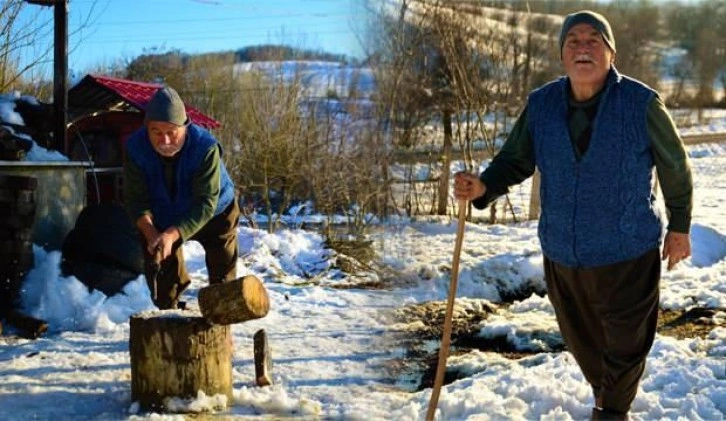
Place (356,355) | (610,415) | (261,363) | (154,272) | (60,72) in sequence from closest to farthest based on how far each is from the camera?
1. (610,415)
2. (261,363)
3. (154,272)
4. (356,355)
5. (60,72)

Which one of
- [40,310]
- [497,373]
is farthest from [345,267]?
[497,373]

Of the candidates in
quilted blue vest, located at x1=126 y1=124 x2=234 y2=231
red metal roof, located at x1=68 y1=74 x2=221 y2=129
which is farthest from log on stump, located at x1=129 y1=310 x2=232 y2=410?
red metal roof, located at x1=68 y1=74 x2=221 y2=129

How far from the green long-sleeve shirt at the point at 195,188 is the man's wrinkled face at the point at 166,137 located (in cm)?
6

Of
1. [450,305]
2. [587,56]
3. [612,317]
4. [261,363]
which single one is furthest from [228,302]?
[587,56]

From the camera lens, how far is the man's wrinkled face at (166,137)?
3601 mm

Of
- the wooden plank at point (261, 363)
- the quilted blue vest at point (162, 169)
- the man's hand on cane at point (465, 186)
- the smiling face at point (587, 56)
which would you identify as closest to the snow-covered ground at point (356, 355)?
the wooden plank at point (261, 363)

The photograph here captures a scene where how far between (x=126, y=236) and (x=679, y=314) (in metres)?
4.03

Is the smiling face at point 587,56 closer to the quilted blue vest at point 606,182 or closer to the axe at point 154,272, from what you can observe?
the quilted blue vest at point 606,182

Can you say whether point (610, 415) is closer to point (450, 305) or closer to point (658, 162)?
point (450, 305)

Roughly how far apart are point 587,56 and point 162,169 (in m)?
2.00

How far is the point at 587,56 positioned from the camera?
2746 millimetres

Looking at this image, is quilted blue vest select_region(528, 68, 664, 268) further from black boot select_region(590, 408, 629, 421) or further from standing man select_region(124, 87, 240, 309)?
standing man select_region(124, 87, 240, 309)

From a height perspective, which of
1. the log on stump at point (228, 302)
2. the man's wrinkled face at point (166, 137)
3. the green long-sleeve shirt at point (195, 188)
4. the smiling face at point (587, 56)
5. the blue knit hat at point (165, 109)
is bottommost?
the log on stump at point (228, 302)

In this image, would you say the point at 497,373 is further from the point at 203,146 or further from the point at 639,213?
the point at 203,146
